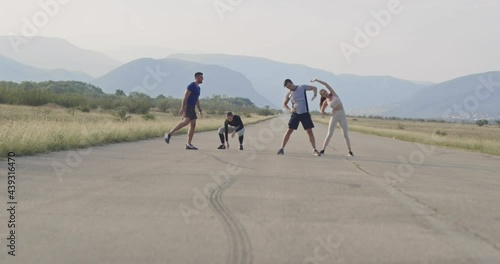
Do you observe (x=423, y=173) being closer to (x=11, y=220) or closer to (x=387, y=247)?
(x=387, y=247)

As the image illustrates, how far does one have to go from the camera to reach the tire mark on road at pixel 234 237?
11.0 feet

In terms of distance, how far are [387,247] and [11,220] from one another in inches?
134

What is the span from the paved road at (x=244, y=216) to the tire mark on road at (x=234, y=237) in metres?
0.01

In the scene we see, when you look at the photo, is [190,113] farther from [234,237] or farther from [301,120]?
[234,237]

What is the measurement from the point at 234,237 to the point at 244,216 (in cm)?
81

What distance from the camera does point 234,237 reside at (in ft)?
12.8

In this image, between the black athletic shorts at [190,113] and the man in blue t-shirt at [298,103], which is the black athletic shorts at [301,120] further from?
the black athletic shorts at [190,113]

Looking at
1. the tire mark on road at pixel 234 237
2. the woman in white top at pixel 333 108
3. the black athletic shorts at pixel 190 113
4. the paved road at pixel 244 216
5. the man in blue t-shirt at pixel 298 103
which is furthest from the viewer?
the black athletic shorts at pixel 190 113

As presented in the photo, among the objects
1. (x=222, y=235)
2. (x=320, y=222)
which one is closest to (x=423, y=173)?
(x=320, y=222)

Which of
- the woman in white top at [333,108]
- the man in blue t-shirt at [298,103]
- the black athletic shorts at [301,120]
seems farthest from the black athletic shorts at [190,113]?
the woman in white top at [333,108]

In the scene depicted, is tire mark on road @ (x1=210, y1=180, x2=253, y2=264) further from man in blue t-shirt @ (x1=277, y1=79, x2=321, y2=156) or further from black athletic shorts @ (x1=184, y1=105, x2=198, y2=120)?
black athletic shorts @ (x1=184, y1=105, x2=198, y2=120)

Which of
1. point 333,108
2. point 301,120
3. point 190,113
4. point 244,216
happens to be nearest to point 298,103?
point 301,120

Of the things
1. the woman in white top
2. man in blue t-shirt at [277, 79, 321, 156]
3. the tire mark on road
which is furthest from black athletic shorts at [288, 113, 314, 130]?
the tire mark on road

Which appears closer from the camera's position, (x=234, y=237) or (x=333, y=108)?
(x=234, y=237)
